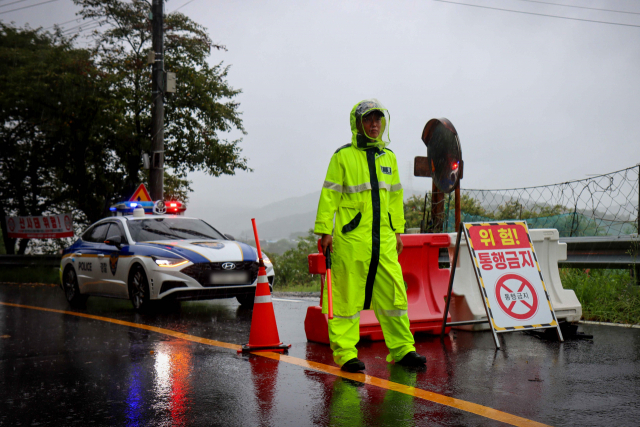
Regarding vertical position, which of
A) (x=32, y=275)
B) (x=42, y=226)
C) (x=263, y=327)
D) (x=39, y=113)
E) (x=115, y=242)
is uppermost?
(x=39, y=113)

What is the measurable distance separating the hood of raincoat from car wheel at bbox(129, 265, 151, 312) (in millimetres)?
5008

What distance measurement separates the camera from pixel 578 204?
9.11m

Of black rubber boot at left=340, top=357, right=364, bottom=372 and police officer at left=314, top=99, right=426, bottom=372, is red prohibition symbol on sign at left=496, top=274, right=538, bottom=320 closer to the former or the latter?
police officer at left=314, top=99, right=426, bottom=372

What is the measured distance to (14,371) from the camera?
5582 mm

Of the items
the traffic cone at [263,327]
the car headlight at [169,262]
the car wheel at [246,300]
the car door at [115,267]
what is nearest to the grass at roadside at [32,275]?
the car door at [115,267]

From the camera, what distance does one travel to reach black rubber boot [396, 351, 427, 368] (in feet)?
17.4

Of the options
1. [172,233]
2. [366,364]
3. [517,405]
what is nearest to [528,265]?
[366,364]

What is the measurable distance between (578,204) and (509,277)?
10.8ft

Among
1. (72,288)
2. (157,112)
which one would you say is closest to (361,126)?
(72,288)

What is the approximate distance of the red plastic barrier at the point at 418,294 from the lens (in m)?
6.58

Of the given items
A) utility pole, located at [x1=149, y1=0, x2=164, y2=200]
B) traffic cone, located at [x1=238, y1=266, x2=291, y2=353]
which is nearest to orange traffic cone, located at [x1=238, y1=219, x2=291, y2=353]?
traffic cone, located at [x1=238, y1=266, x2=291, y2=353]

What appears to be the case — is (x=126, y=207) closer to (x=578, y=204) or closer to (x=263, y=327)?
(x=263, y=327)

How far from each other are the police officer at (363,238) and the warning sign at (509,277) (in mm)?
1234

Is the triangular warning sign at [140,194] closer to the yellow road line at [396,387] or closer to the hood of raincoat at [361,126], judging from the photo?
the yellow road line at [396,387]
